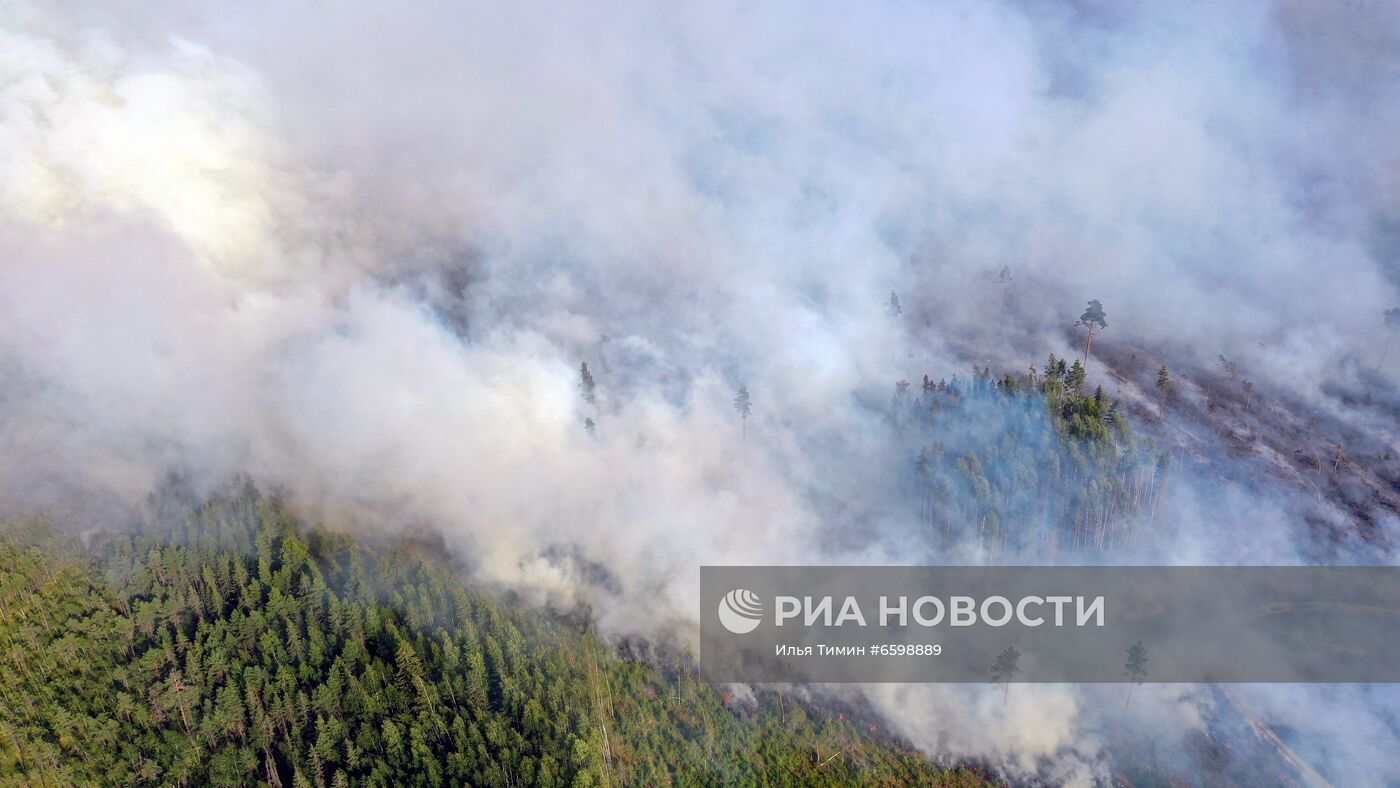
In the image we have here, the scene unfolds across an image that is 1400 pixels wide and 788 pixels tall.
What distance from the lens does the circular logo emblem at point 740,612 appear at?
16038 cm

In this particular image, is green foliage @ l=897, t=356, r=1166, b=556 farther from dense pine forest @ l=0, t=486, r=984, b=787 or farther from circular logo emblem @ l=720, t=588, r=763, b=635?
dense pine forest @ l=0, t=486, r=984, b=787

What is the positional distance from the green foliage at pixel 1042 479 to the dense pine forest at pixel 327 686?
46054 millimetres

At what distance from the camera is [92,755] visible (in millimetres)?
128250

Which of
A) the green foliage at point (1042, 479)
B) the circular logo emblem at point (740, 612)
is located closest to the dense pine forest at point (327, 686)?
the circular logo emblem at point (740, 612)

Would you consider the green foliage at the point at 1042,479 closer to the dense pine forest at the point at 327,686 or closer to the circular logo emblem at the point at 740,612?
the circular logo emblem at the point at 740,612

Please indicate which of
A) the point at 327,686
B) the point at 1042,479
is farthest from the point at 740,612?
the point at 327,686

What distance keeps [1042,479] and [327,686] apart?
127995 mm

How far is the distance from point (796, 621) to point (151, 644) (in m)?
105

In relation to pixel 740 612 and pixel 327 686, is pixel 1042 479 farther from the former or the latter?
pixel 327 686

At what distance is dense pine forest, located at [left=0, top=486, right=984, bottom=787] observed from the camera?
131 m

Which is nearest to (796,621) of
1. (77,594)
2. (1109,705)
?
(1109,705)

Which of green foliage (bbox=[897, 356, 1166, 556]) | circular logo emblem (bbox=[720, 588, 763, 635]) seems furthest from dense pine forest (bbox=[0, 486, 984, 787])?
green foliage (bbox=[897, 356, 1166, 556])

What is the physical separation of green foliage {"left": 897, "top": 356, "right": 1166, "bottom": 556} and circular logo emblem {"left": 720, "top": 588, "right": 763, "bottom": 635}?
3860 cm

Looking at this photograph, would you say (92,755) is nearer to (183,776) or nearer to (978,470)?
(183,776)
